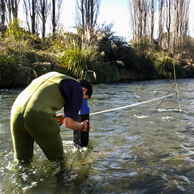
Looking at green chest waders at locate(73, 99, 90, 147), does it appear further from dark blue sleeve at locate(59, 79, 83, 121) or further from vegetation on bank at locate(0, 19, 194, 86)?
vegetation on bank at locate(0, 19, 194, 86)

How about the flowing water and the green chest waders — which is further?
the green chest waders

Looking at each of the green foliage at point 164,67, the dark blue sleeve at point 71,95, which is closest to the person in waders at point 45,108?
the dark blue sleeve at point 71,95

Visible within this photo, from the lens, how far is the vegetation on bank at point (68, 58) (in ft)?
34.5

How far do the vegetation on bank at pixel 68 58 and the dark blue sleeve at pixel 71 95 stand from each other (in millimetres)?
8823

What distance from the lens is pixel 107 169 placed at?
8.10 feet

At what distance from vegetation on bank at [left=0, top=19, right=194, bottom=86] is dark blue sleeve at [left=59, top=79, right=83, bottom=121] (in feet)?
28.9

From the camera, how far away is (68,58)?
39.7ft

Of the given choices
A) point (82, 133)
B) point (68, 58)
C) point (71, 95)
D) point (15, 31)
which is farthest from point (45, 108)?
point (15, 31)

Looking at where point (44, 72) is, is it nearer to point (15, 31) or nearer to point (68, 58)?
point (68, 58)

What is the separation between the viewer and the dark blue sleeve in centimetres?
209

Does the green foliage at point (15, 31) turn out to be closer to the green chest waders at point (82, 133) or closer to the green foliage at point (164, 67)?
the green chest waders at point (82, 133)

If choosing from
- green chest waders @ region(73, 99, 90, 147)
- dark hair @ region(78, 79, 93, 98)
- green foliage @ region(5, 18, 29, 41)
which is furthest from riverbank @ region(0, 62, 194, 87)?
dark hair @ region(78, 79, 93, 98)

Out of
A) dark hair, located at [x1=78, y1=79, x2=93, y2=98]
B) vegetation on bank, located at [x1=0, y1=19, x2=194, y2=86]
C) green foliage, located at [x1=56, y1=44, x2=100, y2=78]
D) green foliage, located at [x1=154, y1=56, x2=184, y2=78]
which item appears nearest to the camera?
dark hair, located at [x1=78, y1=79, x2=93, y2=98]

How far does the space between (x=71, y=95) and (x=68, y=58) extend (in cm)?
1030
